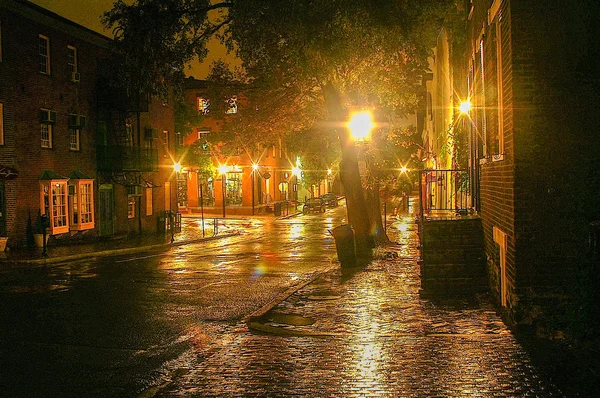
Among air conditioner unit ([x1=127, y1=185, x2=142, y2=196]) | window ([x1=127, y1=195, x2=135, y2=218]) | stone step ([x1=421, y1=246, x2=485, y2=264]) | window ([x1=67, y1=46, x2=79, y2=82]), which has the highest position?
window ([x1=67, y1=46, x2=79, y2=82])

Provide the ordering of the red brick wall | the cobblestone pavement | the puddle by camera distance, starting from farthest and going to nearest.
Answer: the red brick wall < the puddle < the cobblestone pavement

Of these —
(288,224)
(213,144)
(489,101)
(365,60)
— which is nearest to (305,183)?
(288,224)

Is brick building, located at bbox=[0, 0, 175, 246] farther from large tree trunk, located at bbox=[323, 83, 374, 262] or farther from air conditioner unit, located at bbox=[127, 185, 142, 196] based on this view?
large tree trunk, located at bbox=[323, 83, 374, 262]

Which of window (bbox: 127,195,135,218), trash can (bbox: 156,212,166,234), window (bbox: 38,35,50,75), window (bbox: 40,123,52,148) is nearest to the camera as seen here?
window (bbox: 38,35,50,75)

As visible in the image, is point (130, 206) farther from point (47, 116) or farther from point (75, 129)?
point (47, 116)

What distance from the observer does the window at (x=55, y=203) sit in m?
28.1

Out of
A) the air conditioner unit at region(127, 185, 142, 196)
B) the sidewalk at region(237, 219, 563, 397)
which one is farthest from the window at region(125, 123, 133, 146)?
the sidewalk at region(237, 219, 563, 397)

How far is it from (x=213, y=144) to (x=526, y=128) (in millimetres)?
25520

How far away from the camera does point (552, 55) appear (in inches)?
354

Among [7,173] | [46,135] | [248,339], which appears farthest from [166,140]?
[248,339]

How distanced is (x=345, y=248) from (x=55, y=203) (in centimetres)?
1527

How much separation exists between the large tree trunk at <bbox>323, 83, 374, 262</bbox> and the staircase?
9.77 m

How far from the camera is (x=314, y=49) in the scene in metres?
18.6

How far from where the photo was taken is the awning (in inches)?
998
